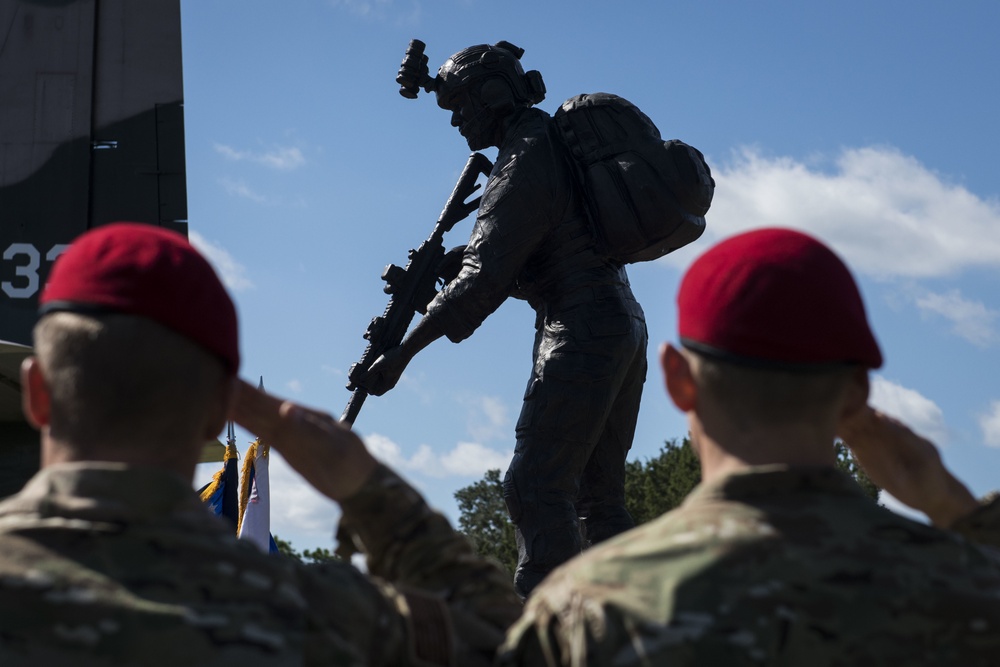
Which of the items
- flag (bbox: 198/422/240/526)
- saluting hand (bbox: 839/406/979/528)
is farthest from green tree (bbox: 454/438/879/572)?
saluting hand (bbox: 839/406/979/528)

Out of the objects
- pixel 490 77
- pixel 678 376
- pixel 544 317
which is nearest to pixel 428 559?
pixel 678 376

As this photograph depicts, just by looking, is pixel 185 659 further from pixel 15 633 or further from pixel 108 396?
pixel 108 396

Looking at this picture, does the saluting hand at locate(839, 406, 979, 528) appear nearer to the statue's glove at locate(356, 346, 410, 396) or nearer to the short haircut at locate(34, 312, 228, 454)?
the short haircut at locate(34, 312, 228, 454)

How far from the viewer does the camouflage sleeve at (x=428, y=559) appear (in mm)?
1874

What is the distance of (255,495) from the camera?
Answer: 9.70 metres

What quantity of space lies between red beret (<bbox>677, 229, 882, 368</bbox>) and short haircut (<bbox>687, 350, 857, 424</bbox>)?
1cm

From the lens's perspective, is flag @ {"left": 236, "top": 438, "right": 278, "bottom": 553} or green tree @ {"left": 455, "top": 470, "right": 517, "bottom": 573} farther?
green tree @ {"left": 455, "top": 470, "right": 517, "bottom": 573}

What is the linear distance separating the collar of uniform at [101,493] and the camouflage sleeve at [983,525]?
1202 millimetres

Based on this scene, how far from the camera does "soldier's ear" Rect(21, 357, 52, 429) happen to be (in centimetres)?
169

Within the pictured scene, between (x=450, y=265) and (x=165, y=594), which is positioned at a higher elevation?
(x=450, y=265)

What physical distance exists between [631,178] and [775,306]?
408 centimetres

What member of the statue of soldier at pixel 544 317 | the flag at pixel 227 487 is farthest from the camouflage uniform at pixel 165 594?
the flag at pixel 227 487

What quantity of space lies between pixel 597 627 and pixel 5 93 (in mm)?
8321

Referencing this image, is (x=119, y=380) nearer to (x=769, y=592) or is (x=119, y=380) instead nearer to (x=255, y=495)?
(x=769, y=592)
